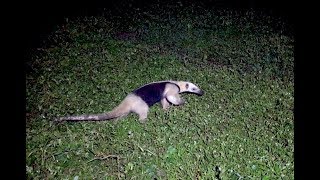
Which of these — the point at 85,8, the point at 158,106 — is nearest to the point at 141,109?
the point at 158,106

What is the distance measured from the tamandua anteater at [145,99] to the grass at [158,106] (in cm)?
10

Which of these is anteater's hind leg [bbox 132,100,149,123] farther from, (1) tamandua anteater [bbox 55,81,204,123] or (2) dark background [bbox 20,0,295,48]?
(2) dark background [bbox 20,0,295,48]

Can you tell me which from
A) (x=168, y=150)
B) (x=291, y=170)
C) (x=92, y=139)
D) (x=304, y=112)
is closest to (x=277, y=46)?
(x=304, y=112)

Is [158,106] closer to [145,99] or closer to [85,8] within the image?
[145,99]

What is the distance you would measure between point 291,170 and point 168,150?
1.40 metres

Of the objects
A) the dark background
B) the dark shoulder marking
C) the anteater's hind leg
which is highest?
the dark background

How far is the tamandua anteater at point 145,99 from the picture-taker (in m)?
4.13

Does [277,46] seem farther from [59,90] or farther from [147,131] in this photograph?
[59,90]

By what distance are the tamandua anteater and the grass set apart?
0.10 metres

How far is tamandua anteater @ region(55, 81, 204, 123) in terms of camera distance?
4.13m

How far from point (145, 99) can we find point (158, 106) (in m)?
0.24

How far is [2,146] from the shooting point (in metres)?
3.20

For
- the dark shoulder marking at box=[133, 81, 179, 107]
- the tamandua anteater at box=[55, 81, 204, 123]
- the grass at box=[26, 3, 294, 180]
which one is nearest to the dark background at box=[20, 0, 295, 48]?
the grass at box=[26, 3, 294, 180]

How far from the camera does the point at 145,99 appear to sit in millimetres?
4352
